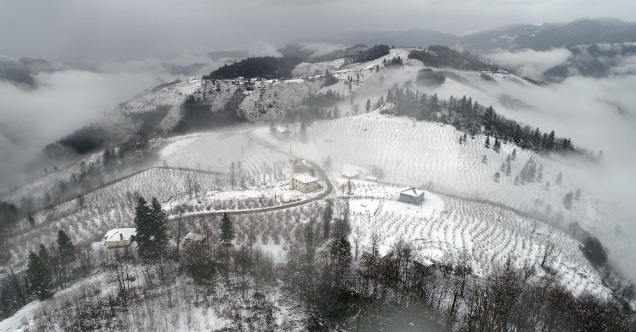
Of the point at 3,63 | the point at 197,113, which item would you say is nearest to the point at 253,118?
the point at 197,113

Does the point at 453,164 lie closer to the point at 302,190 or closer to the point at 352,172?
the point at 352,172

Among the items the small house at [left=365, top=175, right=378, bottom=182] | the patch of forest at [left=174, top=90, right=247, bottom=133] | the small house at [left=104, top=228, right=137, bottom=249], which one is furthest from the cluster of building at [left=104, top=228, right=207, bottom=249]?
the patch of forest at [left=174, top=90, right=247, bottom=133]

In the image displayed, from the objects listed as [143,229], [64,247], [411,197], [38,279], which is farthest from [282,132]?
[38,279]

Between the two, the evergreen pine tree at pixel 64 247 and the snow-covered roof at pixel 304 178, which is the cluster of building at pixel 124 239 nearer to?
the evergreen pine tree at pixel 64 247

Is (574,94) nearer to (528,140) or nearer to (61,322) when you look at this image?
(528,140)

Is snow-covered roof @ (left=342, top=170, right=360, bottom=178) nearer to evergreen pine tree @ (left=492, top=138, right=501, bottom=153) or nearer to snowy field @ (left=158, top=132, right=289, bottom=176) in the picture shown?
snowy field @ (left=158, top=132, right=289, bottom=176)
